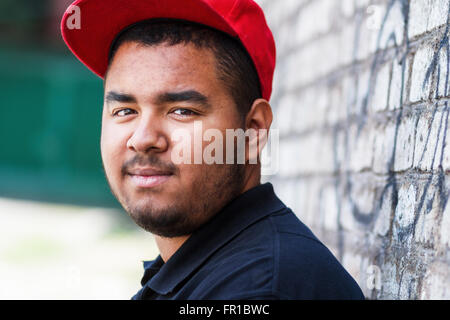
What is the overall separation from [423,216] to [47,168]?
1076cm

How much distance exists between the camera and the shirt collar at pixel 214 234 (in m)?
1.78

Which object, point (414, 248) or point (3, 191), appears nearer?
point (414, 248)

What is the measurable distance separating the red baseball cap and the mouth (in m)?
0.50

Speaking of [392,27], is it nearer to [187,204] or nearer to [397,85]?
[397,85]

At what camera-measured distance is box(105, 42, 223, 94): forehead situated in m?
1.82

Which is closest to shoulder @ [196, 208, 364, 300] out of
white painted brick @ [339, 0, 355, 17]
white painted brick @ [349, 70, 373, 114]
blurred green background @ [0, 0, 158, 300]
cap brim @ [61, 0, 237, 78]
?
cap brim @ [61, 0, 237, 78]

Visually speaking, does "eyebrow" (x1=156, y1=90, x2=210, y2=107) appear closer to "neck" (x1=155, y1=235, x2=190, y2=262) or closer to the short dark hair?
the short dark hair

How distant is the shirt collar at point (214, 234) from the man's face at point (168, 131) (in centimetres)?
4

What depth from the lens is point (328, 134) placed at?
3.44m

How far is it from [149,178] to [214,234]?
10.5 inches

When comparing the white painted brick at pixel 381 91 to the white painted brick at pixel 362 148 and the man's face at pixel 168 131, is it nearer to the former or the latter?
the white painted brick at pixel 362 148

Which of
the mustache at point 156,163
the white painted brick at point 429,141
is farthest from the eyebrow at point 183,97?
the white painted brick at point 429,141
